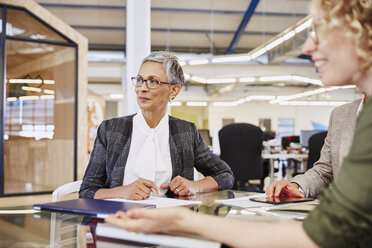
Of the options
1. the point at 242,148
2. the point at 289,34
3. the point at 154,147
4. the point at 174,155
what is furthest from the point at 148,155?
the point at 289,34

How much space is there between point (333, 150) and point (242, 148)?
389 cm

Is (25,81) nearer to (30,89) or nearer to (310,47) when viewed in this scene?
(30,89)

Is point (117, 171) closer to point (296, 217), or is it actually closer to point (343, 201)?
point (296, 217)

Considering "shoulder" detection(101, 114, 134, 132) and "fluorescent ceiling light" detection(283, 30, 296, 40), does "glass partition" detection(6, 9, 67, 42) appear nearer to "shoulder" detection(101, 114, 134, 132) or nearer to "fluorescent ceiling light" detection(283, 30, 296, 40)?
"fluorescent ceiling light" detection(283, 30, 296, 40)

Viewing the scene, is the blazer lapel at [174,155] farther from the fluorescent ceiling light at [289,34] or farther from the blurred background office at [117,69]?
the fluorescent ceiling light at [289,34]

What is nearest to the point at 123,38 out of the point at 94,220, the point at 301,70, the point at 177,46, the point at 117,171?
the point at 177,46

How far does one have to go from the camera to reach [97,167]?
6.47 ft

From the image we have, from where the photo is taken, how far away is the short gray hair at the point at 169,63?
214 centimetres

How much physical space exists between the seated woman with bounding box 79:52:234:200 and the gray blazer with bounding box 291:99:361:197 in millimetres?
464

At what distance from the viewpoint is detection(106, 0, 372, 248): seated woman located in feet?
2.14

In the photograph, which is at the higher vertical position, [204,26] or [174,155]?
[204,26]

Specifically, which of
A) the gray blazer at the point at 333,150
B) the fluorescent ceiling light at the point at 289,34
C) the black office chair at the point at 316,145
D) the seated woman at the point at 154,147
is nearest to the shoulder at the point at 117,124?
the seated woman at the point at 154,147

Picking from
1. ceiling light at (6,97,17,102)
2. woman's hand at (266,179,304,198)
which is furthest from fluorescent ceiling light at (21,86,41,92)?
woman's hand at (266,179,304,198)

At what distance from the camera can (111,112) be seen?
2011 centimetres
